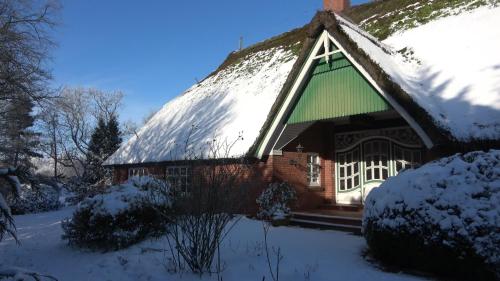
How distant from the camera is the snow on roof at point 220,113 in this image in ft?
46.4

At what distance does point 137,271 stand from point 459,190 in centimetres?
564

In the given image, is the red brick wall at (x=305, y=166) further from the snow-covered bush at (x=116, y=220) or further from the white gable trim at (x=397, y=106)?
the snow-covered bush at (x=116, y=220)

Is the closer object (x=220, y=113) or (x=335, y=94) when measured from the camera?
(x=335, y=94)

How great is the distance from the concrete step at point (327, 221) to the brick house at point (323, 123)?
3.90 feet

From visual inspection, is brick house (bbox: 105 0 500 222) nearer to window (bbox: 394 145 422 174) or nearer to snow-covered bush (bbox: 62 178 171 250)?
window (bbox: 394 145 422 174)

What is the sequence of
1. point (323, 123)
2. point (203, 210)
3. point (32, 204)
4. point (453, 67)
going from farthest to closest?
1. point (32, 204)
2. point (323, 123)
3. point (453, 67)
4. point (203, 210)

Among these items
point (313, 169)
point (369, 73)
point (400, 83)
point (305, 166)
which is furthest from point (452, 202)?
point (313, 169)

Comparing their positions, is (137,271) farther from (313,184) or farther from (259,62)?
(259,62)

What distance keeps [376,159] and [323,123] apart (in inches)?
87.7

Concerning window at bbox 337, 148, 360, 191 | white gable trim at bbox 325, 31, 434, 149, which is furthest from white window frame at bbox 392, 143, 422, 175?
white gable trim at bbox 325, 31, 434, 149

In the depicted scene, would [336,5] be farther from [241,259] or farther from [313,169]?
[241,259]

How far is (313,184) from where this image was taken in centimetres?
1403

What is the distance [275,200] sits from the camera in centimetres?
1180

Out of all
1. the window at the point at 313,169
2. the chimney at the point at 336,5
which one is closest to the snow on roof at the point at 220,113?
the window at the point at 313,169
